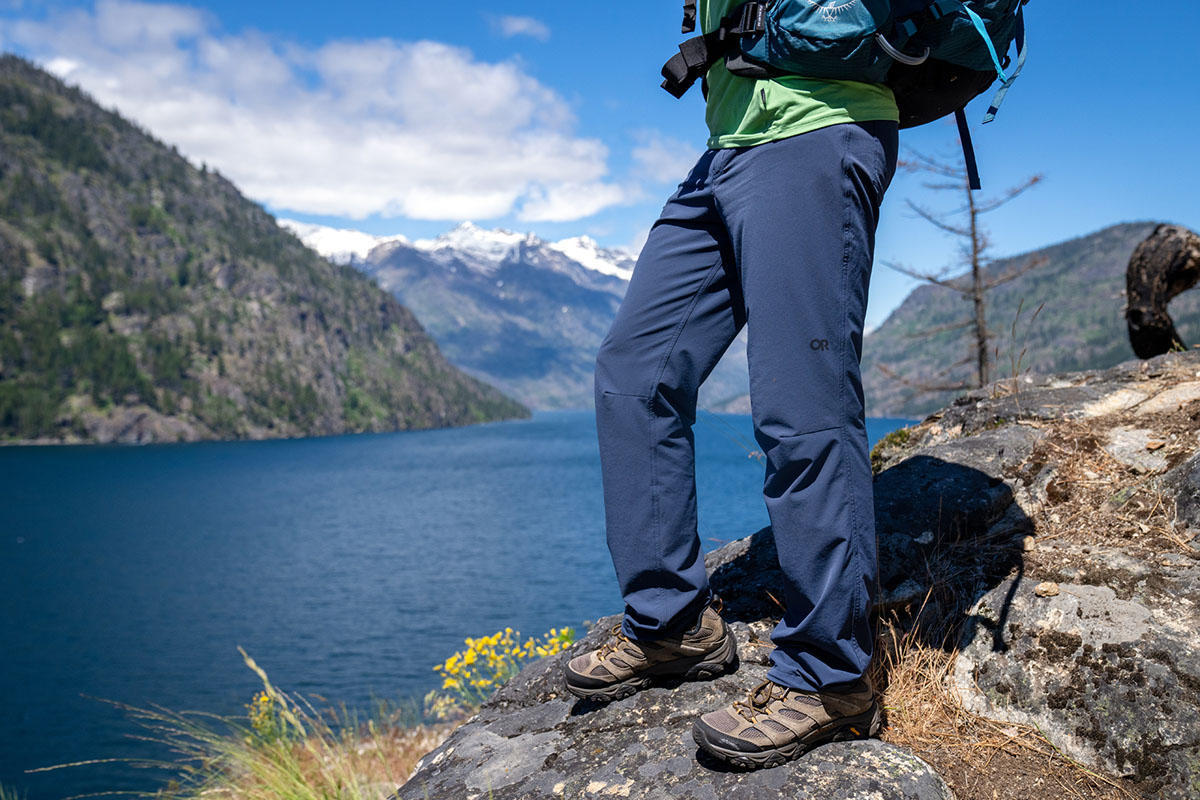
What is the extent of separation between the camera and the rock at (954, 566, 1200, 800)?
76.6 inches

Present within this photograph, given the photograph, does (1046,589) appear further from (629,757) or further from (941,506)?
(629,757)

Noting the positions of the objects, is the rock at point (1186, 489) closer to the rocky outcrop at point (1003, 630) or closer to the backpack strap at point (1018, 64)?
the rocky outcrop at point (1003, 630)

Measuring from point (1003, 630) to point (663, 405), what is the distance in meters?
1.36

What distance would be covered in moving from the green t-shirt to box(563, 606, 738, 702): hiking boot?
4.73 ft

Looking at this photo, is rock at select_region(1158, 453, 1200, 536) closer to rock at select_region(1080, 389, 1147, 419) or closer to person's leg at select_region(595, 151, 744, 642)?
rock at select_region(1080, 389, 1147, 419)

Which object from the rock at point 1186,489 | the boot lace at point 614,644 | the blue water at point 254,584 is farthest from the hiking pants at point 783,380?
the rock at point 1186,489

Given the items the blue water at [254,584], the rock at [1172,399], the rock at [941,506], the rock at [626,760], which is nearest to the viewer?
the rock at [626,760]

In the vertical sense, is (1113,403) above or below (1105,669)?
above

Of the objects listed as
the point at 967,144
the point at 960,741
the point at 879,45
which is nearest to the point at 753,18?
the point at 879,45

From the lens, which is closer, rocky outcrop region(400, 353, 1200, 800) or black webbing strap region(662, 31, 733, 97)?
rocky outcrop region(400, 353, 1200, 800)

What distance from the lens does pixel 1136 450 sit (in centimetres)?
318

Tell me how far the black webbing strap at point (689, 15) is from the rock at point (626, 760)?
6.79 feet

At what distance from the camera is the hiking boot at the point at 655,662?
2291 mm

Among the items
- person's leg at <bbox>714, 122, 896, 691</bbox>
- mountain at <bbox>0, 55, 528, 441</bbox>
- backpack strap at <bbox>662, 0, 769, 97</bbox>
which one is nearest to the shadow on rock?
person's leg at <bbox>714, 122, 896, 691</bbox>
